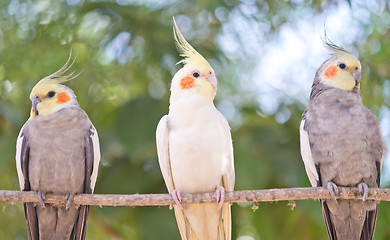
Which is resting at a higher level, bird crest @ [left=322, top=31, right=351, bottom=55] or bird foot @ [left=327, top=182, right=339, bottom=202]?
bird crest @ [left=322, top=31, right=351, bottom=55]

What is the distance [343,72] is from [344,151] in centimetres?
82

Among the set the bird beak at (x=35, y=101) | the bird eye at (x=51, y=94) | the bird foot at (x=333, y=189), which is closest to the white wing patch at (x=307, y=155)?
the bird foot at (x=333, y=189)

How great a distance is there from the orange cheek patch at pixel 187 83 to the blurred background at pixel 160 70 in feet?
6.24

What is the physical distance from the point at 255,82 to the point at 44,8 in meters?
3.25

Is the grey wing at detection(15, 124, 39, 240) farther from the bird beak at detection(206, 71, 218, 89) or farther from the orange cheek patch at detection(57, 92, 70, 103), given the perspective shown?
the bird beak at detection(206, 71, 218, 89)

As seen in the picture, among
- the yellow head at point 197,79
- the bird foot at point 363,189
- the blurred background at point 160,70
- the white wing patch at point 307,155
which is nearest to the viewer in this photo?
the bird foot at point 363,189

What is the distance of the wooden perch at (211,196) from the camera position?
4.61m

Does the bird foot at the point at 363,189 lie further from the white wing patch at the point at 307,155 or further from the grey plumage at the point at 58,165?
the grey plumage at the point at 58,165

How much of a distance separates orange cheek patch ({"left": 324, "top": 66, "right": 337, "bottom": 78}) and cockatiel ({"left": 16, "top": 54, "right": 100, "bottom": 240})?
2347 mm

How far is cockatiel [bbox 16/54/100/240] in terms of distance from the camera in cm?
536

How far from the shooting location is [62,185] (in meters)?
5.34

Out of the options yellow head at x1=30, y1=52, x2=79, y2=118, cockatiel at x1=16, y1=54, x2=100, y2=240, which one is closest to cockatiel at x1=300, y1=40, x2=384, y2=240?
cockatiel at x1=16, y1=54, x2=100, y2=240

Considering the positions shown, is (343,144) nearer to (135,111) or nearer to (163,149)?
(163,149)

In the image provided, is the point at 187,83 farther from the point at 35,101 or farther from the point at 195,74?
the point at 35,101
